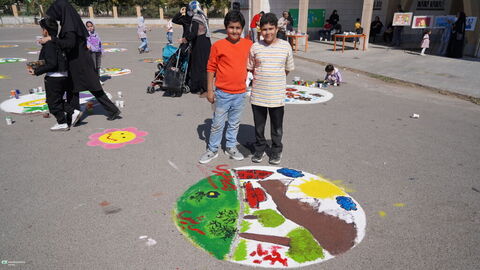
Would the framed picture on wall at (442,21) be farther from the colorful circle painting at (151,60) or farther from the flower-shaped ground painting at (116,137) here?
the flower-shaped ground painting at (116,137)

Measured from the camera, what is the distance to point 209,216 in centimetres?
310

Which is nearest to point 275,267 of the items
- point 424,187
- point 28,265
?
point 28,265

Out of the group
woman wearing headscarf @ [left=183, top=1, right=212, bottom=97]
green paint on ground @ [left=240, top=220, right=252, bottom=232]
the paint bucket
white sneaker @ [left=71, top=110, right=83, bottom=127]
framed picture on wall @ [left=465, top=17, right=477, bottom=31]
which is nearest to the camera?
green paint on ground @ [left=240, top=220, right=252, bottom=232]

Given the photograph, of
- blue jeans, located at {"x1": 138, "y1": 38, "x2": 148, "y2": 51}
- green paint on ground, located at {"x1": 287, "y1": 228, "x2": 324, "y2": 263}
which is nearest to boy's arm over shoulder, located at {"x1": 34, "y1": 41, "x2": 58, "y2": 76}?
green paint on ground, located at {"x1": 287, "y1": 228, "x2": 324, "y2": 263}

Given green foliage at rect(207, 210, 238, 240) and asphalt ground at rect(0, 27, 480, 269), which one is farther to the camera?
green foliage at rect(207, 210, 238, 240)

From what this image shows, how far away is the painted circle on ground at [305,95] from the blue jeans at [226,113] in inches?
127

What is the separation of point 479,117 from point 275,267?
600cm

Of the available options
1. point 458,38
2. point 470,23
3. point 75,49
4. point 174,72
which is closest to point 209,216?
point 75,49

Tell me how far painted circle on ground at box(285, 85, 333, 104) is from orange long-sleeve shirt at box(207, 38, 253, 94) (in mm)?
3500

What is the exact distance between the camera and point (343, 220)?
10.1 ft

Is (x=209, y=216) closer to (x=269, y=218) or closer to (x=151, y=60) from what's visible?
(x=269, y=218)

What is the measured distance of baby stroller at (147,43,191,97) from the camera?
7.43m

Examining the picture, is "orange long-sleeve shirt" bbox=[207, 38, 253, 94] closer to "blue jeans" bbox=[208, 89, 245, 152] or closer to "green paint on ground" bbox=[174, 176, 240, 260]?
"blue jeans" bbox=[208, 89, 245, 152]

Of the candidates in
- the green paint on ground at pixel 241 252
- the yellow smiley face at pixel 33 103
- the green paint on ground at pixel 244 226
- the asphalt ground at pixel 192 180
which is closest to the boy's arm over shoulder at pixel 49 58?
the asphalt ground at pixel 192 180
